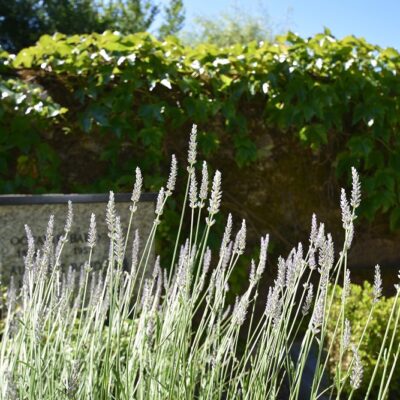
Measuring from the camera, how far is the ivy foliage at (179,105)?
446 cm

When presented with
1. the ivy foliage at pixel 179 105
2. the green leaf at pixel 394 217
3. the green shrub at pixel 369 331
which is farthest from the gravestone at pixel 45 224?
the green leaf at pixel 394 217

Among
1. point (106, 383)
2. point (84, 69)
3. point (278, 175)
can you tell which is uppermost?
point (84, 69)

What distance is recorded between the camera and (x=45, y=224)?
373 centimetres

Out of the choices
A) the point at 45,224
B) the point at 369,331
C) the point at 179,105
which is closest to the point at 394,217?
the point at 179,105

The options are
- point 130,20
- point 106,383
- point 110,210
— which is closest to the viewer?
point 110,210

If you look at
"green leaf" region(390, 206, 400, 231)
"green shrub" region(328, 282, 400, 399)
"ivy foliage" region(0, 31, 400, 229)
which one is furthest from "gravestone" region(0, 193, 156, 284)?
"green leaf" region(390, 206, 400, 231)

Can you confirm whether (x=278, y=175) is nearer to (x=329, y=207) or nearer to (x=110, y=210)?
(x=329, y=207)

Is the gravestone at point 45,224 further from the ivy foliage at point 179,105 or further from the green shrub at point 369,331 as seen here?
the green shrub at point 369,331

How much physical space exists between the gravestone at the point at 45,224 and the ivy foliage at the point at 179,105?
73cm

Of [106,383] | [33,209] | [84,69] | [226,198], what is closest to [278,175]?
[226,198]

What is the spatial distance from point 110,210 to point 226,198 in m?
3.57

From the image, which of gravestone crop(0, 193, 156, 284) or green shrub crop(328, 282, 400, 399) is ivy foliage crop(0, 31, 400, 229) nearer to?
gravestone crop(0, 193, 156, 284)

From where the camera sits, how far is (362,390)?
3.32 m

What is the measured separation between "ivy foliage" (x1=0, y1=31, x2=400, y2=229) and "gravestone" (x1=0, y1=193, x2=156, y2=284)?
727 millimetres
